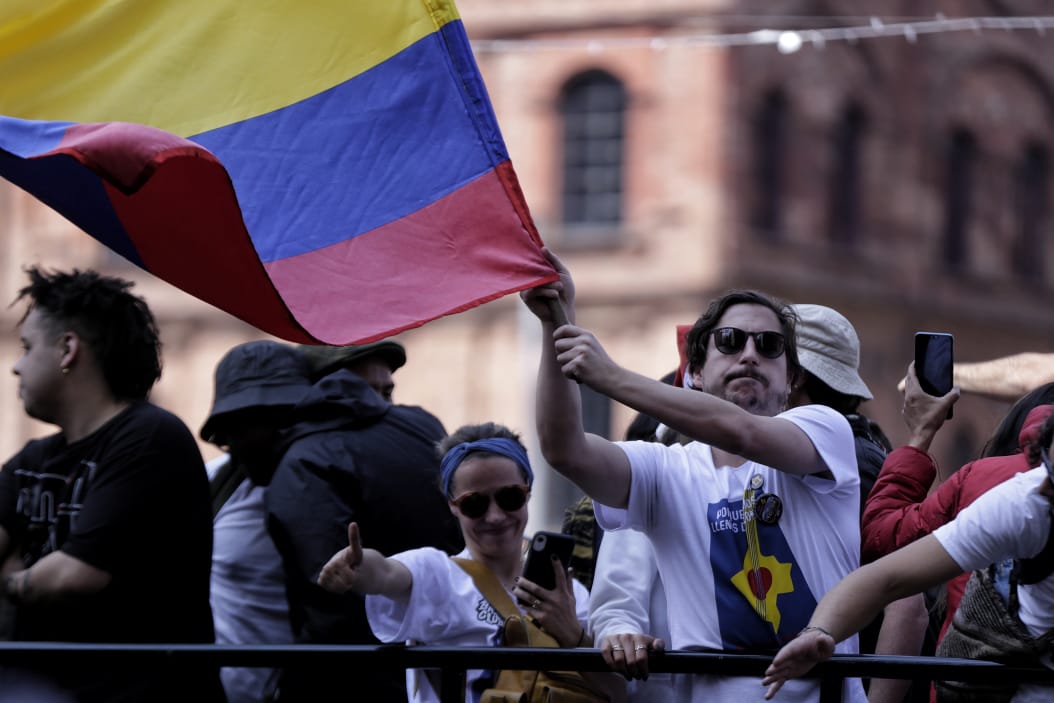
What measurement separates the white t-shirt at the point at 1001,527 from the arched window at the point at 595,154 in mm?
25445

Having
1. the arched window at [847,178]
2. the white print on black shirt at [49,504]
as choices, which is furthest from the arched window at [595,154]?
the white print on black shirt at [49,504]

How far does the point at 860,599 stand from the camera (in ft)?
13.3

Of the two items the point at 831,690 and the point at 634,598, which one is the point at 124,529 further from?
the point at 831,690

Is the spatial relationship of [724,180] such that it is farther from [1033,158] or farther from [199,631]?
[199,631]

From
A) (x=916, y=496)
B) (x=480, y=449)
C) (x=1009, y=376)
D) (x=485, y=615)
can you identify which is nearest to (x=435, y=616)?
(x=485, y=615)

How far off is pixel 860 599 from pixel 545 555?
0.74 metres

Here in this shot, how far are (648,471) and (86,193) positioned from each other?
1.42 metres

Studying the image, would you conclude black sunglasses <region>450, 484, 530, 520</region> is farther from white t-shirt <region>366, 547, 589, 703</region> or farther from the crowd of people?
white t-shirt <region>366, 547, 589, 703</region>

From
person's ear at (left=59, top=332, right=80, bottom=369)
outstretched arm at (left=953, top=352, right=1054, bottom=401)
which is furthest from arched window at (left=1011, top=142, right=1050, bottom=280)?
person's ear at (left=59, top=332, right=80, bottom=369)

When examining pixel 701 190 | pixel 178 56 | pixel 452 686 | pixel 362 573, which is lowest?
pixel 452 686

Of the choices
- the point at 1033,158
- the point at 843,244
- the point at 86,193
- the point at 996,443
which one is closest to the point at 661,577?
the point at 996,443

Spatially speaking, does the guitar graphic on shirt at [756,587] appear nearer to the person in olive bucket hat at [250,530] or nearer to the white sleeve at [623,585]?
the white sleeve at [623,585]

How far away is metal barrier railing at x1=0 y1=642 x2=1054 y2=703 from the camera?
13.5ft

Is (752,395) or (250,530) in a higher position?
(752,395)
